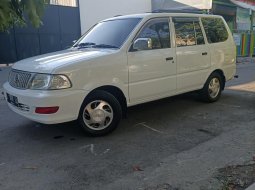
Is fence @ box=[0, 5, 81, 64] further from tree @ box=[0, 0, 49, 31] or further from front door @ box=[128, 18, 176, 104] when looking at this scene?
tree @ box=[0, 0, 49, 31]

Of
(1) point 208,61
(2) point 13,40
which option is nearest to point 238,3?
(2) point 13,40

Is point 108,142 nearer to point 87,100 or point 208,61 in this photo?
point 87,100

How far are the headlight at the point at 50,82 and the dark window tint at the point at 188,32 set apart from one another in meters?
2.51

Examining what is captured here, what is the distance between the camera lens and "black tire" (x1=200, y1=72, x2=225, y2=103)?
23.4ft

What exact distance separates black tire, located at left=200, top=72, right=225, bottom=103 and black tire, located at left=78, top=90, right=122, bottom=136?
2539 millimetres

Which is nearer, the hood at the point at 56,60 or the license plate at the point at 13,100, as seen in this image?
the hood at the point at 56,60

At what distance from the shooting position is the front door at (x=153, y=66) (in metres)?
5.55

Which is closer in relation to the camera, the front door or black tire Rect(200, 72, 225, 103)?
the front door

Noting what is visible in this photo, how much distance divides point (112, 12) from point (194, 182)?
16.6 metres

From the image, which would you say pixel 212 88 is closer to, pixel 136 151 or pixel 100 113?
pixel 100 113

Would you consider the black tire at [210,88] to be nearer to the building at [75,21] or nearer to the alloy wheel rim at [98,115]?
the alloy wheel rim at [98,115]

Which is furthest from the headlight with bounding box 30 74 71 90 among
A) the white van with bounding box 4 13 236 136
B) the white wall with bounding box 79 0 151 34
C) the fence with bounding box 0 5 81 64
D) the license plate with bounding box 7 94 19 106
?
the white wall with bounding box 79 0 151 34

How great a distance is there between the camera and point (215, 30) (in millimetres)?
7336

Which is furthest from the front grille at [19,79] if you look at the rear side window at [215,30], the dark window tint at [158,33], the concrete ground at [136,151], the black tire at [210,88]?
the rear side window at [215,30]
